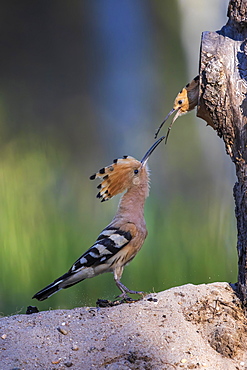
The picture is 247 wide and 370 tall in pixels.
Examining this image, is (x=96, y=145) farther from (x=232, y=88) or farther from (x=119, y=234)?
(x=232, y=88)

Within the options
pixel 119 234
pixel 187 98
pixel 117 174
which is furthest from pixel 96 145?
pixel 187 98

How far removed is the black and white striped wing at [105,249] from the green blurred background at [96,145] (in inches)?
26.0

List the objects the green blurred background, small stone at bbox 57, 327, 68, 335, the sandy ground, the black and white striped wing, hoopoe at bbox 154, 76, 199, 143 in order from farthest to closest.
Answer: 1. the green blurred background
2. the black and white striped wing
3. hoopoe at bbox 154, 76, 199, 143
4. small stone at bbox 57, 327, 68, 335
5. the sandy ground

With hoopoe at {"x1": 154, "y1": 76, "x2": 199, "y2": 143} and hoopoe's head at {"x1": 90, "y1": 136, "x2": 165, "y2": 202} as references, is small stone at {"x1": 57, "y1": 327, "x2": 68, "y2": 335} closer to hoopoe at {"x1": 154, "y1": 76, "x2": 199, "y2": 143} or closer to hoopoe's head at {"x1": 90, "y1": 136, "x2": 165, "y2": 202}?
hoopoe's head at {"x1": 90, "y1": 136, "x2": 165, "y2": 202}

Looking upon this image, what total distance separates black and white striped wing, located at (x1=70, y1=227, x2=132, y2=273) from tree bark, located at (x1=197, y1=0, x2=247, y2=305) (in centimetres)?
48

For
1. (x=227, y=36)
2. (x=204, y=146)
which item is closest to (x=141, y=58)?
(x=204, y=146)

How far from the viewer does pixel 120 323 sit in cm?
134

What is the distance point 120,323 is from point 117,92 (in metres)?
1.52

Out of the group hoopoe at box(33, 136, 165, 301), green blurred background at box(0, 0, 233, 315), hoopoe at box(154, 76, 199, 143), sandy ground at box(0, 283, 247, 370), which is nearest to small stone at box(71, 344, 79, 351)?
sandy ground at box(0, 283, 247, 370)

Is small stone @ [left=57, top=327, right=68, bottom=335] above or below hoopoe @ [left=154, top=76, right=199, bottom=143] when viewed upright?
Result: below

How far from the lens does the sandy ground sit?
3.86ft

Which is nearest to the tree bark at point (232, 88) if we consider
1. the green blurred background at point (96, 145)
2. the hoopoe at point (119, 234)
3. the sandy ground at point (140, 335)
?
the sandy ground at point (140, 335)

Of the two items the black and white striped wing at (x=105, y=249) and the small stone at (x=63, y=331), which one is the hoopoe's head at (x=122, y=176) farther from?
the small stone at (x=63, y=331)

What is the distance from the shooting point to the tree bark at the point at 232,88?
1.37 metres
